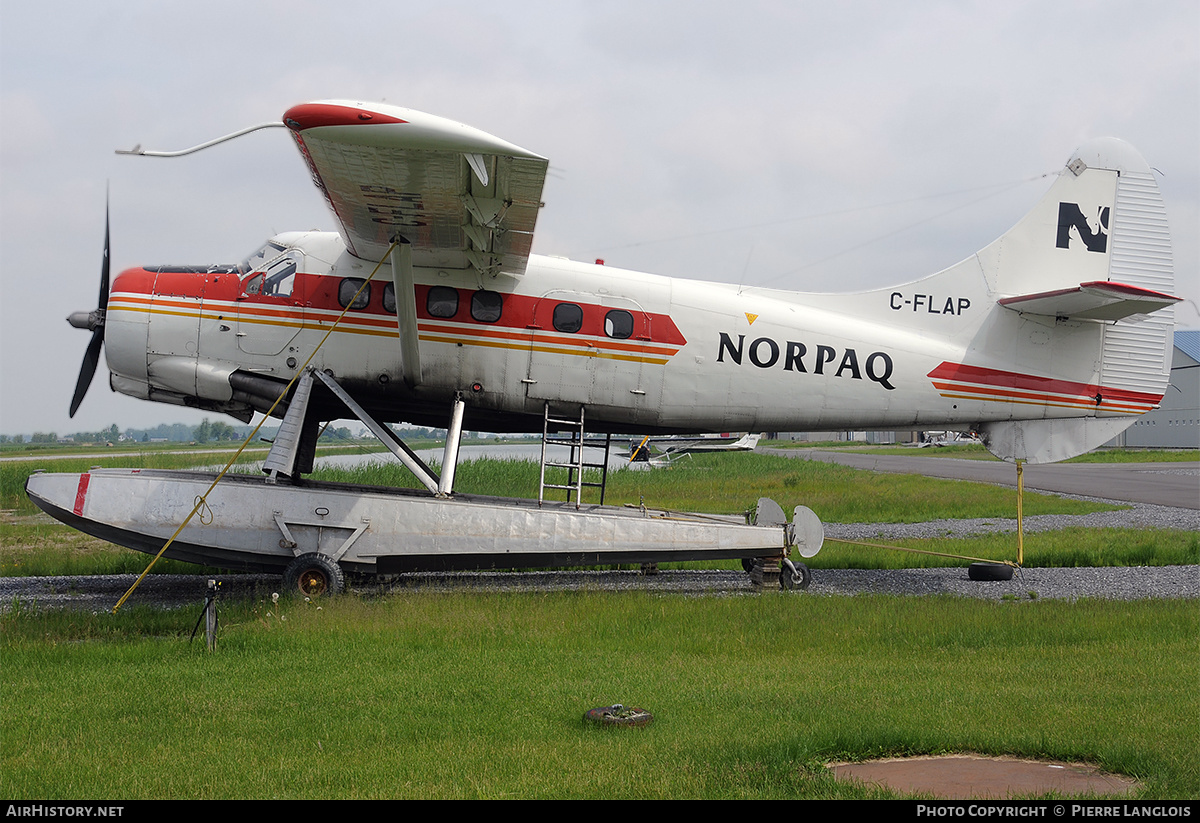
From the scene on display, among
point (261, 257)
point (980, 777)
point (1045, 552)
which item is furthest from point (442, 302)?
point (1045, 552)

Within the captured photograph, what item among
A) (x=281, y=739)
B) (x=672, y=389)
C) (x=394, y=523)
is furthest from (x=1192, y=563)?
(x=281, y=739)

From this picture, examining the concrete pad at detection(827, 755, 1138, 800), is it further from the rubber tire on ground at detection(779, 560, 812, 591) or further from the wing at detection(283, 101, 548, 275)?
the rubber tire on ground at detection(779, 560, 812, 591)

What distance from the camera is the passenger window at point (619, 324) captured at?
35.9ft

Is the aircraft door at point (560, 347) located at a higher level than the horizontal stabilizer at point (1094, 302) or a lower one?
lower

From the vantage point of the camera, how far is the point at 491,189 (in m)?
8.51

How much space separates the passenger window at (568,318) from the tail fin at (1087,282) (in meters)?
5.73

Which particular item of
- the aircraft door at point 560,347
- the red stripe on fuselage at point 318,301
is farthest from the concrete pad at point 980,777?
the red stripe on fuselage at point 318,301

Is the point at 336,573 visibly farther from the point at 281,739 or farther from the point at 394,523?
the point at 281,739

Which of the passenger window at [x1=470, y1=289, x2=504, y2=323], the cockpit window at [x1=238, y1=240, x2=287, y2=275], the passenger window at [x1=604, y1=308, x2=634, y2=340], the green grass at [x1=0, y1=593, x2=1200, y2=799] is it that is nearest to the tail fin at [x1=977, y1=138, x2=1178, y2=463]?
the green grass at [x1=0, y1=593, x2=1200, y2=799]

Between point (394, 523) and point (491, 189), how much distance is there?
3.97 meters

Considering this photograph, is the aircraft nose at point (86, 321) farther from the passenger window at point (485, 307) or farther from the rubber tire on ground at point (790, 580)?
the rubber tire on ground at point (790, 580)

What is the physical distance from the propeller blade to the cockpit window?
207cm

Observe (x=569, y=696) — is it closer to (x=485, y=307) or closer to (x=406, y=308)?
(x=406, y=308)
